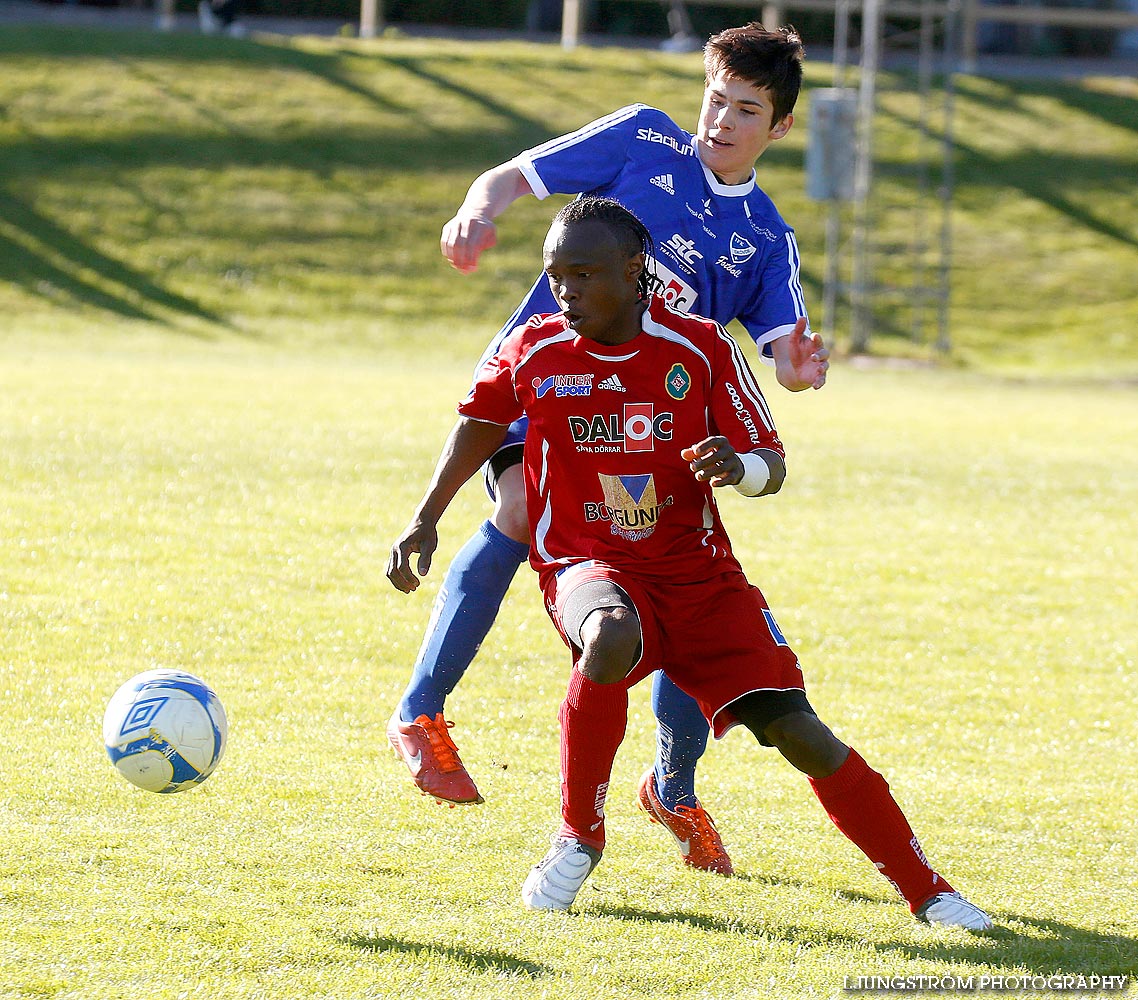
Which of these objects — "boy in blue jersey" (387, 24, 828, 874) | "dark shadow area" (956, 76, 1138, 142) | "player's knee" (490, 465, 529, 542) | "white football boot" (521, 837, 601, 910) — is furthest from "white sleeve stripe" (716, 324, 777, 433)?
"dark shadow area" (956, 76, 1138, 142)

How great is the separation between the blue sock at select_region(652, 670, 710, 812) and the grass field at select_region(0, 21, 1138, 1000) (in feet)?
0.67

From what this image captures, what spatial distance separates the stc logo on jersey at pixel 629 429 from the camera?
3.92 m

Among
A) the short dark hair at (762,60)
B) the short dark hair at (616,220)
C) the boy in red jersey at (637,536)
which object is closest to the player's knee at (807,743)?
the boy in red jersey at (637,536)

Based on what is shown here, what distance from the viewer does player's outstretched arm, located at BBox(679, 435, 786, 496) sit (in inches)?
144

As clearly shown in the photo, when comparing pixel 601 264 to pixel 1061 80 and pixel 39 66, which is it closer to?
pixel 39 66

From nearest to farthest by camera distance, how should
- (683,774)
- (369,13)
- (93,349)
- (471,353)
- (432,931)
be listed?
(432,931) → (683,774) → (93,349) → (471,353) → (369,13)

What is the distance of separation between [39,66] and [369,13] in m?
6.88

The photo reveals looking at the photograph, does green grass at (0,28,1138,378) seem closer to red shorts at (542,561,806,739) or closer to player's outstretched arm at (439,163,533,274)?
player's outstretched arm at (439,163,533,274)

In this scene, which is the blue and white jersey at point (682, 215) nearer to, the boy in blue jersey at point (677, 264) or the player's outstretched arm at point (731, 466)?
the boy in blue jersey at point (677, 264)

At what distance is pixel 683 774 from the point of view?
4367 millimetres

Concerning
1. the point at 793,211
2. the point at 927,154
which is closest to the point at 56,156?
the point at 793,211

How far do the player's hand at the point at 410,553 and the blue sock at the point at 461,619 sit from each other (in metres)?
0.32

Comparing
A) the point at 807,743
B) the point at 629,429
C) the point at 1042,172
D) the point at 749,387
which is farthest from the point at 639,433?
the point at 1042,172

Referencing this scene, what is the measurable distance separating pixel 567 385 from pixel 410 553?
60 centimetres
